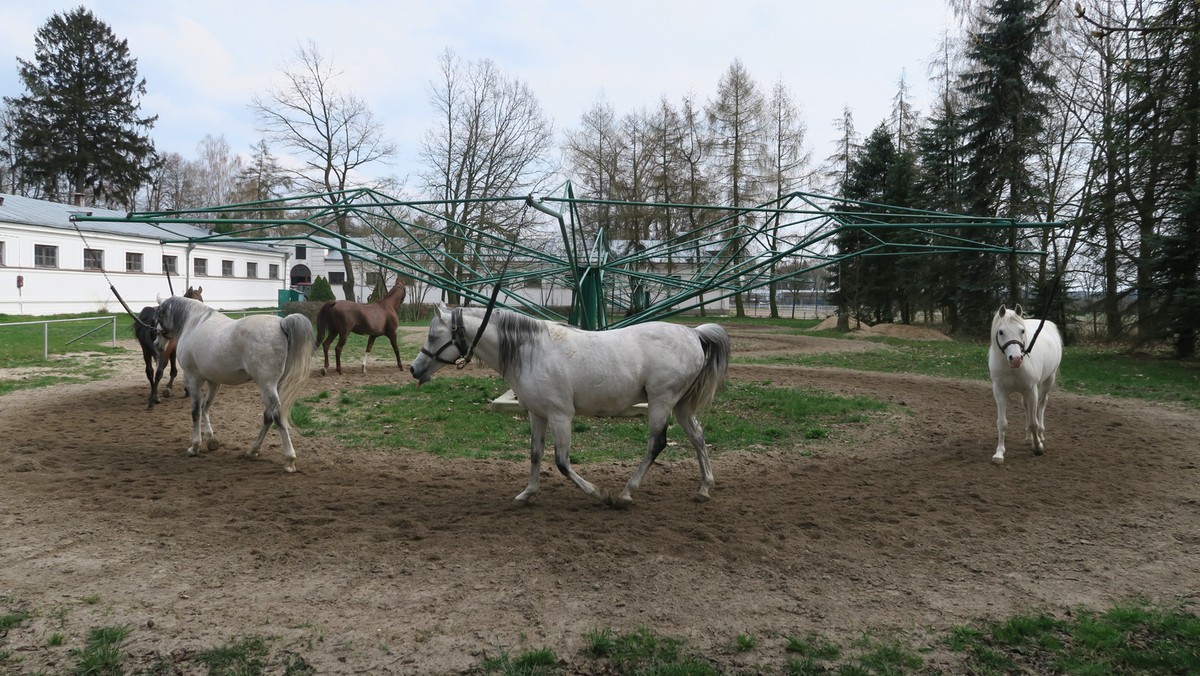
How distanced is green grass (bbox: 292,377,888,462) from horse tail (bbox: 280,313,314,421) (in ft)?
3.73

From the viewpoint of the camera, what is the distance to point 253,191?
33844 mm

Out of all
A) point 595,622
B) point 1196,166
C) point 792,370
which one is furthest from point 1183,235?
point 595,622

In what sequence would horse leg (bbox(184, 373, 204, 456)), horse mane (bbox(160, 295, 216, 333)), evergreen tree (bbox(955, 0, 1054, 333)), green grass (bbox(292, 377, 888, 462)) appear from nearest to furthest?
horse leg (bbox(184, 373, 204, 456))
horse mane (bbox(160, 295, 216, 333))
green grass (bbox(292, 377, 888, 462))
evergreen tree (bbox(955, 0, 1054, 333))

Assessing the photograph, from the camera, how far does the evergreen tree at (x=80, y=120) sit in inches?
1511

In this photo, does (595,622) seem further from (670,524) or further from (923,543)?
(923,543)

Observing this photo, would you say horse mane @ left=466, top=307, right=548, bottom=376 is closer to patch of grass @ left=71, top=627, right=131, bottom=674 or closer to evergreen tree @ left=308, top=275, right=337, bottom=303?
patch of grass @ left=71, top=627, right=131, bottom=674

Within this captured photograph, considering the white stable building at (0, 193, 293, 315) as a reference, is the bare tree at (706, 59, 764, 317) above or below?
above

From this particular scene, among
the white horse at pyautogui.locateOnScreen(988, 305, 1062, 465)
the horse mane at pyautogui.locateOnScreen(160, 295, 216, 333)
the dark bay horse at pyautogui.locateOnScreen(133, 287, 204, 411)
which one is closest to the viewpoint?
the white horse at pyautogui.locateOnScreen(988, 305, 1062, 465)

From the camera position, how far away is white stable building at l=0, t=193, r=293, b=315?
84.8 ft

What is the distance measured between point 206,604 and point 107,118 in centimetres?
4778

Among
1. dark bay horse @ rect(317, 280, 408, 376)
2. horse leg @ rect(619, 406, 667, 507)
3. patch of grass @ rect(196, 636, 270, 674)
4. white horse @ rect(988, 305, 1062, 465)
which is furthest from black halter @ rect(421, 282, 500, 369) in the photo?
dark bay horse @ rect(317, 280, 408, 376)

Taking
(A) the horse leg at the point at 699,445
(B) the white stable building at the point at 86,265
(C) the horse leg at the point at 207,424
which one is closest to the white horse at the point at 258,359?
(C) the horse leg at the point at 207,424

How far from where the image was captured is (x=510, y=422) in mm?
8617

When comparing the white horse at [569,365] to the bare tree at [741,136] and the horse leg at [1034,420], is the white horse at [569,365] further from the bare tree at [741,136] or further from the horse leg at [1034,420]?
the bare tree at [741,136]
